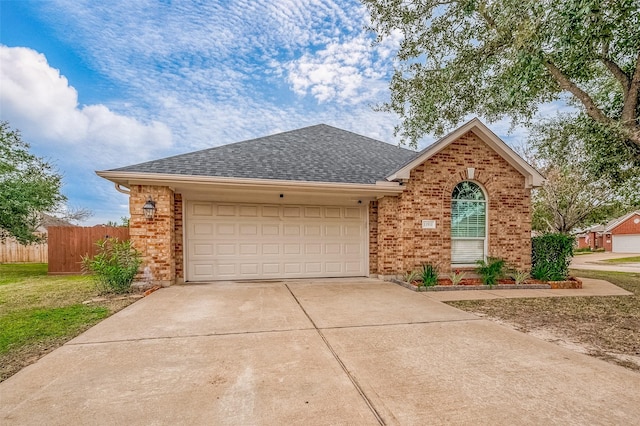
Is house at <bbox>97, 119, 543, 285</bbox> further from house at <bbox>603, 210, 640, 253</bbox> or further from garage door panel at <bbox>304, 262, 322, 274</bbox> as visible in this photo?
house at <bbox>603, 210, 640, 253</bbox>

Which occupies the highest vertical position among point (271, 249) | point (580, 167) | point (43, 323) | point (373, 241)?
point (580, 167)

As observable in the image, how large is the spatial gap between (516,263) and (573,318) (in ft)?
13.1

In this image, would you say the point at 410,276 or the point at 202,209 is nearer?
→ the point at 410,276

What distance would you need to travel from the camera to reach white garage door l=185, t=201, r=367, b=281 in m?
8.40

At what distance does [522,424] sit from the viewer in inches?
86.5

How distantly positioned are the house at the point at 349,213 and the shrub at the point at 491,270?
0.35 metres

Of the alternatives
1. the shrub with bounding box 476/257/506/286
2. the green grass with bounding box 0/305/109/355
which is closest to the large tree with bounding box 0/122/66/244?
the green grass with bounding box 0/305/109/355

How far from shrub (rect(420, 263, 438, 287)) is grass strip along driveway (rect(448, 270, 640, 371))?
137cm

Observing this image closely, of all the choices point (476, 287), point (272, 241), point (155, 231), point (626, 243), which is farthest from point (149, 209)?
point (626, 243)

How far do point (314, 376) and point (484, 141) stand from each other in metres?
8.28

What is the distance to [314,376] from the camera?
114 inches

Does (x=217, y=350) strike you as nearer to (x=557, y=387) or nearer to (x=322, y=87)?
(x=557, y=387)

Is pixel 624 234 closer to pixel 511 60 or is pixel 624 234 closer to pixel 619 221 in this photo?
pixel 619 221

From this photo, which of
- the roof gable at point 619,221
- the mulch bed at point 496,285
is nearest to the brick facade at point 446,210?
the mulch bed at point 496,285
